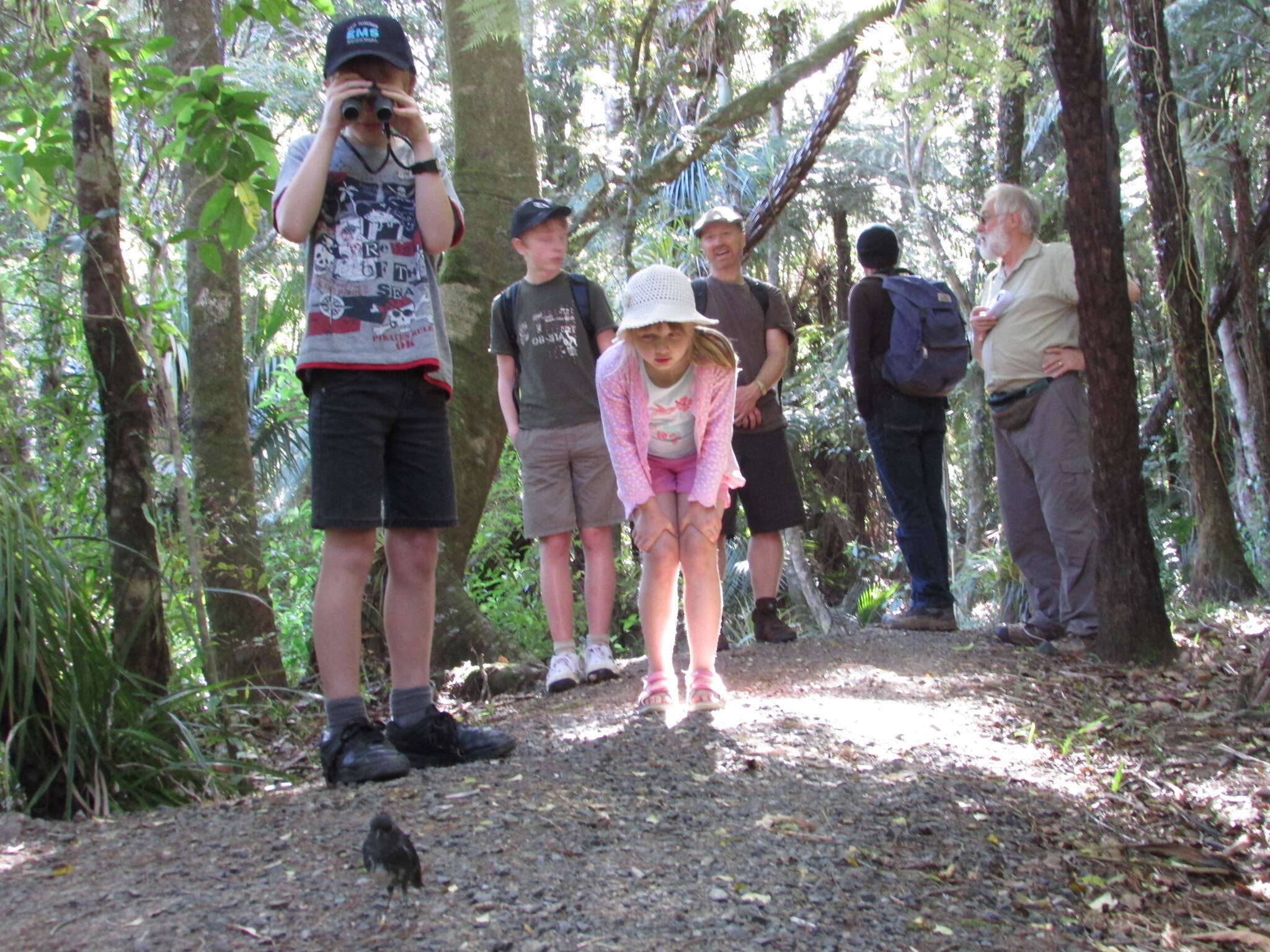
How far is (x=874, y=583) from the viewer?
15742mm

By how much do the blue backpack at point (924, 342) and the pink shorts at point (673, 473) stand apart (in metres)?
2.08

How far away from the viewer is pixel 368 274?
3248mm

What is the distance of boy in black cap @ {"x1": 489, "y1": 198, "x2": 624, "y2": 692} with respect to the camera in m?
4.97

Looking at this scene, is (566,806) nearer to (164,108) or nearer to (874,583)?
(164,108)

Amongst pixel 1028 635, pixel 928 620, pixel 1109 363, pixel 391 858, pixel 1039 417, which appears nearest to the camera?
pixel 391 858

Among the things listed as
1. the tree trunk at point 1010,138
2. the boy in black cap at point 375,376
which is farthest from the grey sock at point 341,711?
the tree trunk at point 1010,138

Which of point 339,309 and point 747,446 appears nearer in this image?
point 339,309

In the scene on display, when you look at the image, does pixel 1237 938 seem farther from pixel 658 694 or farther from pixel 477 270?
pixel 477 270

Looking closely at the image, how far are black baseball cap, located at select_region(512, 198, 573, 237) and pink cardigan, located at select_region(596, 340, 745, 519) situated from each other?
1.17 metres

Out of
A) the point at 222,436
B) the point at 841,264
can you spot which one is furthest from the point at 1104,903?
the point at 841,264

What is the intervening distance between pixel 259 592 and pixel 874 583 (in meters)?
11.7

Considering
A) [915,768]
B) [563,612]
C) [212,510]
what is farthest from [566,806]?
[212,510]

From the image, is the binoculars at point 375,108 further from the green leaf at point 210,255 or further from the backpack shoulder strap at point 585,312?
the backpack shoulder strap at point 585,312

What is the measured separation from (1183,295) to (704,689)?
4.34 m
